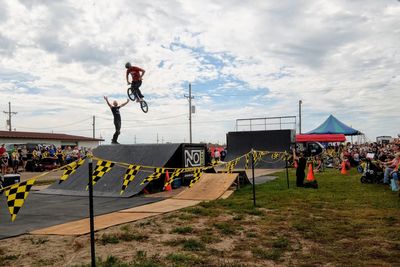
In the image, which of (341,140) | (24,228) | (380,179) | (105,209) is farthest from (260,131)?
(24,228)

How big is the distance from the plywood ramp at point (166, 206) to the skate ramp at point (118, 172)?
1865 mm

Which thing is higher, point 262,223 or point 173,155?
point 173,155

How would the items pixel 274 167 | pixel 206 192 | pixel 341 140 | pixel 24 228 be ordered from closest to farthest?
pixel 24 228, pixel 206 192, pixel 274 167, pixel 341 140

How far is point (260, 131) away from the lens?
3144 cm

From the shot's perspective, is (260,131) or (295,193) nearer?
(295,193)

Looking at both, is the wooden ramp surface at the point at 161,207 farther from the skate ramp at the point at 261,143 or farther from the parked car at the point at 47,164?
the parked car at the point at 47,164

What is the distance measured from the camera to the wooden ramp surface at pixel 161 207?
7477mm

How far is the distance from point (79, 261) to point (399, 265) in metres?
4.25

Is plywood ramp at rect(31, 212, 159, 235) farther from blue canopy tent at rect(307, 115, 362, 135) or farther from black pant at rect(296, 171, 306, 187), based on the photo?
blue canopy tent at rect(307, 115, 362, 135)

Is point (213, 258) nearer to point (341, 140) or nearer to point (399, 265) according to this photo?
point (399, 265)

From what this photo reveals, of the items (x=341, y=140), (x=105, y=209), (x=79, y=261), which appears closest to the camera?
(x=79, y=261)

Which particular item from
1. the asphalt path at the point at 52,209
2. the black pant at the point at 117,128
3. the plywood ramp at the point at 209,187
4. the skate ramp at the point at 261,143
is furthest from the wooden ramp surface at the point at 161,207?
the skate ramp at the point at 261,143

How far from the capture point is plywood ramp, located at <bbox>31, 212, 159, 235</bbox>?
23.7ft

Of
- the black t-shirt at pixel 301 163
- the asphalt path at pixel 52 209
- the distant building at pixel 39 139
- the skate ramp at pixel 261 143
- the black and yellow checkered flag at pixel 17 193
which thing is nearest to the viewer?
the black and yellow checkered flag at pixel 17 193
